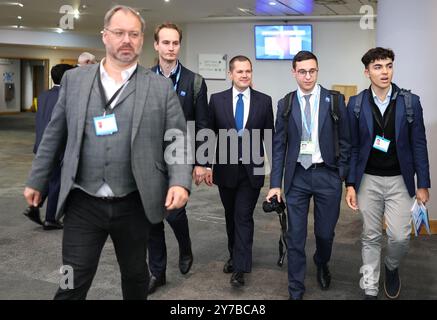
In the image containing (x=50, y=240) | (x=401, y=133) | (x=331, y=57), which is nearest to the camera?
(x=401, y=133)

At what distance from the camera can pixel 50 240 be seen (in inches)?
181

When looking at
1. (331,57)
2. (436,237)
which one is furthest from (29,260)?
(331,57)

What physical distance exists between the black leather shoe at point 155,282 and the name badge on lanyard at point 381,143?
1683 millimetres

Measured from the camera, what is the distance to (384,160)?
3148mm

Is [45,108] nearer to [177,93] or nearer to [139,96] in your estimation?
[177,93]

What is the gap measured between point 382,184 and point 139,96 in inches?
68.5

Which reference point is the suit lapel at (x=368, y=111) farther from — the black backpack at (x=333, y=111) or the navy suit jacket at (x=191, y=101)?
the navy suit jacket at (x=191, y=101)

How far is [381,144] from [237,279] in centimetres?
135

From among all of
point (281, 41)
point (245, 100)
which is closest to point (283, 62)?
point (281, 41)

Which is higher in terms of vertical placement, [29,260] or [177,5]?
[177,5]

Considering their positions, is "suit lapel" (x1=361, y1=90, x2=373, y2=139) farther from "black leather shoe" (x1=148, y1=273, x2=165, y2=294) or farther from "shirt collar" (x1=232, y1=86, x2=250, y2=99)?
"black leather shoe" (x1=148, y1=273, x2=165, y2=294)

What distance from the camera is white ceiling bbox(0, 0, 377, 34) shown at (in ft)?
30.4

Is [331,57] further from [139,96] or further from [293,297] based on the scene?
[139,96]

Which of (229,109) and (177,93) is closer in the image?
(177,93)
